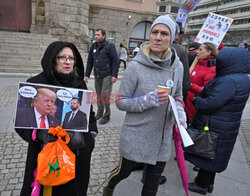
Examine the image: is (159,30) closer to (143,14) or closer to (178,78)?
(178,78)

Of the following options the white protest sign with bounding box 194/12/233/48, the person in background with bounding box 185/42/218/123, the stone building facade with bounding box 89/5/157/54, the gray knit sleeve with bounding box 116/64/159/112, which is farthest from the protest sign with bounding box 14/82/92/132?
the stone building facade with bounding box 89/5/157/54

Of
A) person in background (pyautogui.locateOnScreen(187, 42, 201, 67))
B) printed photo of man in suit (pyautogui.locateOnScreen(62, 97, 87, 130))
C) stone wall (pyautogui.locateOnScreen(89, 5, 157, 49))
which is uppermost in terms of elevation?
stone wall (pyautogui.locateOnScreen(89, 5, 157, 49))

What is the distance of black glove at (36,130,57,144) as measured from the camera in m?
1.30

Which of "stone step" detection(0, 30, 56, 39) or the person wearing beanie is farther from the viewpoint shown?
"stone step" detection(0, 30, 56, 39)

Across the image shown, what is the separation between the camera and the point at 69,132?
1.38 m

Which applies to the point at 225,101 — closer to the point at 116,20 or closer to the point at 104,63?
the point at 104,63

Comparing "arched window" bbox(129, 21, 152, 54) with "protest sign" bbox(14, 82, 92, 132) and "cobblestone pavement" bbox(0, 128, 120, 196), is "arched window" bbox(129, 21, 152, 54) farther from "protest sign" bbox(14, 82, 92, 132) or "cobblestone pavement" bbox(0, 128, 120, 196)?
"protest sign" bbox(14, 82, 92, 132)

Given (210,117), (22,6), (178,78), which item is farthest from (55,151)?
(22,6)

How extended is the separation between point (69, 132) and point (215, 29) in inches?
124

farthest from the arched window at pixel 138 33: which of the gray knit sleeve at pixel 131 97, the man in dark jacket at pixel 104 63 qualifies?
the gray knit sleeve at pixel 131 97

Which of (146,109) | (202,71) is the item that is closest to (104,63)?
(202,71)

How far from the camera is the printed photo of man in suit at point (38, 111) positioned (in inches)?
48.4

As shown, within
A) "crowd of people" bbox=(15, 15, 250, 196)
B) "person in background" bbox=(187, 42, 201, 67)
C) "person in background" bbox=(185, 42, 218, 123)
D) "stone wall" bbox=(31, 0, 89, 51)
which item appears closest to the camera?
"crowd of people" bbox=(15, 15, 250, 196)

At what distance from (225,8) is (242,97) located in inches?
2475
